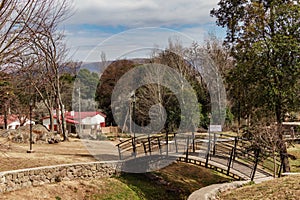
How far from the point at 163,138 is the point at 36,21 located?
10.5 m

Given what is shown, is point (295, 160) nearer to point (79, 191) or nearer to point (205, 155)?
point (205, 155)

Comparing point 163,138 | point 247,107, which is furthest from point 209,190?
point 163,138

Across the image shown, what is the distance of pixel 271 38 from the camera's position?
1258 cm

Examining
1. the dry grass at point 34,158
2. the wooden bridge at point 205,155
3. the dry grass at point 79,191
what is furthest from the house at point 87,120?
the dry grass at point 79,191

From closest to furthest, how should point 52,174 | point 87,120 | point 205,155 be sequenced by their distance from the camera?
1. point 52,174
2. point 205,155
3. point 87,120

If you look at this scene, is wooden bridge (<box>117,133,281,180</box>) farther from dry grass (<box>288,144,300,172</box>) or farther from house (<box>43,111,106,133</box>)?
house (<box>43,111,106,133</box>)

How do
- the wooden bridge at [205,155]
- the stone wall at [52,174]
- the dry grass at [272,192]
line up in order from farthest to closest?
1. the wooden bridge at [205,155]
2. the stone wall at [52,174]
3. the dry grass at [272,192]

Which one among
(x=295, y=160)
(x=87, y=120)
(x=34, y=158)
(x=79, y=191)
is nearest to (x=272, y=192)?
(x=79, y=191)

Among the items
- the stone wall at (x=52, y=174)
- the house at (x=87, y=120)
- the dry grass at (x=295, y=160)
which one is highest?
the house at (x=87, y=120)

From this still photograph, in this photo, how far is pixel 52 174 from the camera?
11117mm

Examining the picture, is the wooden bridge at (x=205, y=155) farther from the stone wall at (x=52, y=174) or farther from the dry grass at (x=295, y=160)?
the dry grass at (x=295, y=160)

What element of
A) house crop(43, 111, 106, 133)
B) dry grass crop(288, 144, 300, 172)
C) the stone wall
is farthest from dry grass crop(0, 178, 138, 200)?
house crop(43, 111, 106, 133)

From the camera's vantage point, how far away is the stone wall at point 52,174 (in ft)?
32.3

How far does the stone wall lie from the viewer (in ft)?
32.3
